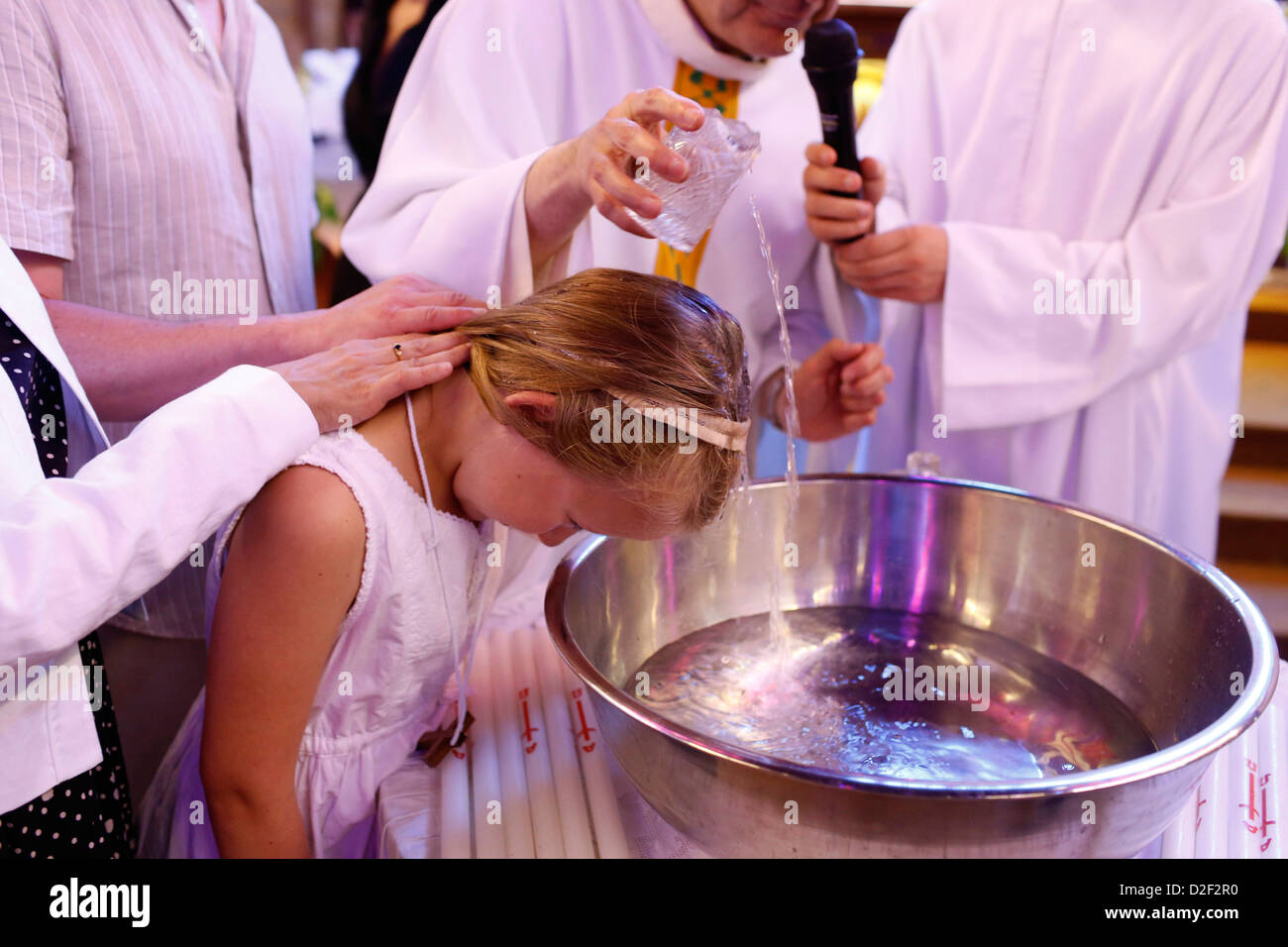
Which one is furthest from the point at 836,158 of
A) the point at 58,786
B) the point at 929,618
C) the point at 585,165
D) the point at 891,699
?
the point at 58,786

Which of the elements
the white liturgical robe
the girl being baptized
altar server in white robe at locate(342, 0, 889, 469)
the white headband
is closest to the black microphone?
altar server in white robe at locate(342, 0, 889, 469)

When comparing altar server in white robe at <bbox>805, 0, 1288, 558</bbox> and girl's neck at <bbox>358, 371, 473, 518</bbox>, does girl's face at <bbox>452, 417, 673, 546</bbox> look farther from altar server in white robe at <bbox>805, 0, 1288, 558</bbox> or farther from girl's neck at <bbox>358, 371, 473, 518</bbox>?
altar server in white robe at <bbox>805, 0, 1288, 558</bbox>

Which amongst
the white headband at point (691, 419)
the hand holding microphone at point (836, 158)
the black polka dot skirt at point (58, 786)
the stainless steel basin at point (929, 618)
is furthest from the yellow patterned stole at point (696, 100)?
the black polka dot skirt at point (58, 786)

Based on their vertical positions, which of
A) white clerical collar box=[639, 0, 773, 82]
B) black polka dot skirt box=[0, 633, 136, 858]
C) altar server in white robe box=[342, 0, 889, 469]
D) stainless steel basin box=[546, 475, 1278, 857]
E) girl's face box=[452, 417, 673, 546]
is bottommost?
black polka dot skirt box=[0, 633, 136, 858]

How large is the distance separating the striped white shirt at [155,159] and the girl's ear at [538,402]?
1.88 ft

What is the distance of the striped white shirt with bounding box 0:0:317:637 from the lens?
3.80ft

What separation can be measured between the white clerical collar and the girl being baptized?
62cm

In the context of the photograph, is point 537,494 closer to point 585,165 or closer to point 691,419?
point 691,419

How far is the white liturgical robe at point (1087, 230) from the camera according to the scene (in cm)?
166

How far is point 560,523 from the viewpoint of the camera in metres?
1.13

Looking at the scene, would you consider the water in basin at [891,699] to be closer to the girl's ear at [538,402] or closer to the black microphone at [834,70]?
the girl's ear at [538,402]

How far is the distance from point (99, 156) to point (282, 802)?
30.5 inches

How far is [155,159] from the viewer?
1.30 m

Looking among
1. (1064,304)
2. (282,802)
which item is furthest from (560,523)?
(1064,304)
